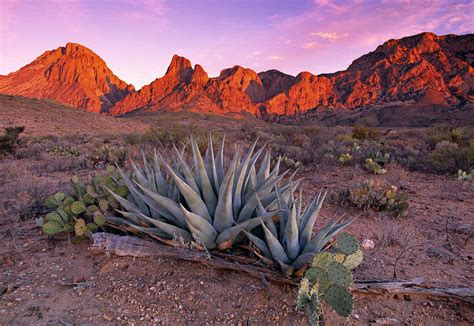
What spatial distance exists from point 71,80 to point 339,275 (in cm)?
16400

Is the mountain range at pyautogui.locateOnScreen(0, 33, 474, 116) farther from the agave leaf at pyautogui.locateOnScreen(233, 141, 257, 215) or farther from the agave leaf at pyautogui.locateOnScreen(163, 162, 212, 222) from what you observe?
the agave leaf at pyautogui.locateOnScreen(163, 162, 212, 222)

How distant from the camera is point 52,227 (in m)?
2.89

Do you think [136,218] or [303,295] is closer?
[303,295]

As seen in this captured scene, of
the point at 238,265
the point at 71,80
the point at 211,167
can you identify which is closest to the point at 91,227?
the point at 211,167

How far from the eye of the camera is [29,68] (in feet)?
458

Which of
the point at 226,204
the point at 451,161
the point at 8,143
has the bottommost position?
the point at 451,161

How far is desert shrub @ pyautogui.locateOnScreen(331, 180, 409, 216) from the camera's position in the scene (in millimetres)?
4316

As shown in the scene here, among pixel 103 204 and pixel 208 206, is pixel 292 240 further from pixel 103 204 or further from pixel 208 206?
pixel 103 204

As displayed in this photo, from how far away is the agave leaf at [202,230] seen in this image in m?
2.26

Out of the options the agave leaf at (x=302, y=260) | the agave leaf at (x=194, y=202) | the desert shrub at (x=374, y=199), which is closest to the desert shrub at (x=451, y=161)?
the desert shrub at (x=374, y=199)

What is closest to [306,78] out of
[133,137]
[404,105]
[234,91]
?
[234,91]

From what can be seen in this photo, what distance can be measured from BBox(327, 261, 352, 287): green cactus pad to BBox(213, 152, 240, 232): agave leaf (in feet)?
2.84

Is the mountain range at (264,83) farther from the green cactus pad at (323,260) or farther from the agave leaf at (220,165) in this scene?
the green cactus pad at (323,260)

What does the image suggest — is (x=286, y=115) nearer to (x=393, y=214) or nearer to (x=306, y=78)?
(x=306, y=78)
